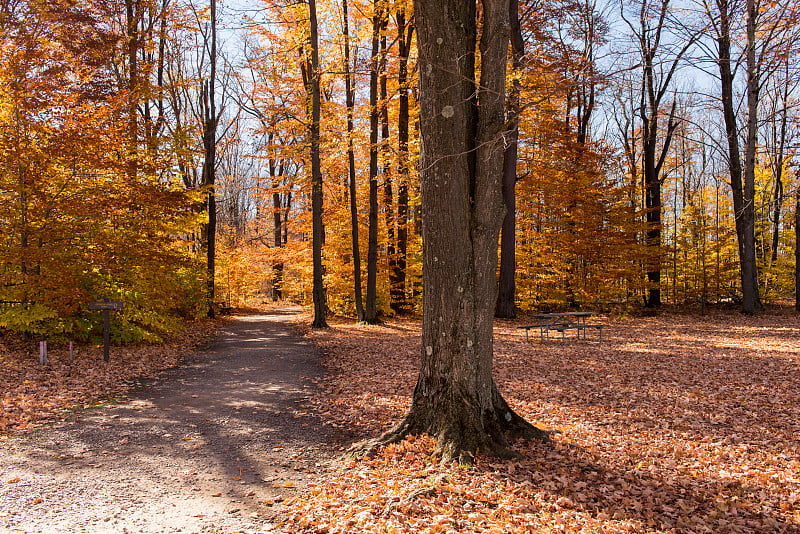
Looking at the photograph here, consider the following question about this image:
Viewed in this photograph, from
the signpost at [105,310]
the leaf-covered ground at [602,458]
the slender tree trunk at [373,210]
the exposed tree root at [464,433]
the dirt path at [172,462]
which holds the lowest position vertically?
the dirt path at [172,462]

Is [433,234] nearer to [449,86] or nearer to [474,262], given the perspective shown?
[474,262]

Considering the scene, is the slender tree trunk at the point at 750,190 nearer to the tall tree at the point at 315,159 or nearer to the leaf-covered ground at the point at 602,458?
the leaf-covered ground at the point at 602,458

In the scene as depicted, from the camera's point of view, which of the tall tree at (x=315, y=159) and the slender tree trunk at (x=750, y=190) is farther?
the slender tree trunk at (x=750, y=190)

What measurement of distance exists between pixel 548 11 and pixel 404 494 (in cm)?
1536

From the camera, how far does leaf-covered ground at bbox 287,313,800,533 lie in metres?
3.24

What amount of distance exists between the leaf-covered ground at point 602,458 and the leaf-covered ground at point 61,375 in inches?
128

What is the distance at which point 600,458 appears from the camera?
13.7 feet

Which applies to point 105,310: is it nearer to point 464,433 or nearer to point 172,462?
point 172,462

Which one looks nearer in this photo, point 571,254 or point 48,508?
point 48,508

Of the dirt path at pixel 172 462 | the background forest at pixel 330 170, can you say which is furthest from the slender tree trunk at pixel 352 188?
the dirt path at pixel 172 462

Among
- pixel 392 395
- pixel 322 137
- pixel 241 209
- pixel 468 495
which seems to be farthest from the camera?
pixel 241 209

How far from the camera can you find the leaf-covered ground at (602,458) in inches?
127

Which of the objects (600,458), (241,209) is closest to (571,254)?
(600,458)

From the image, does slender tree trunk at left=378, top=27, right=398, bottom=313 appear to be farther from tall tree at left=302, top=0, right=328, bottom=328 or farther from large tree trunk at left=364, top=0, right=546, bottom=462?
large tree trunk at left=364, top=0, right=546, bottom=462
